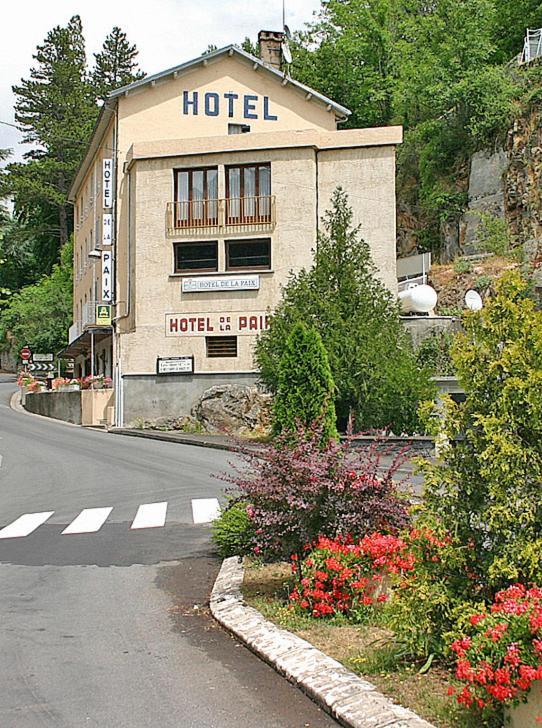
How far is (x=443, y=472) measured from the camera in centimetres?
573

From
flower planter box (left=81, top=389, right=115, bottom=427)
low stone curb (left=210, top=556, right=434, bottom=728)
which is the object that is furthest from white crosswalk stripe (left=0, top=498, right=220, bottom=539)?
flower planter box (left=81, top=389, right=115, bottom=427)

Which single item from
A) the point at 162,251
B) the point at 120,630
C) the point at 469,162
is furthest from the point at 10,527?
the point at 469,162

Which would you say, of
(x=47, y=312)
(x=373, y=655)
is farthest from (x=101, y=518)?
(x=47, y=312)

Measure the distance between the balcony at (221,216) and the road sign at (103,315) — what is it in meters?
4.43

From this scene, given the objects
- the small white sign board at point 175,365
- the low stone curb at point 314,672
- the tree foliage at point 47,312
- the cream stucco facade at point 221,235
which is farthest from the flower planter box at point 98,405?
the low stone curb at point 314,672

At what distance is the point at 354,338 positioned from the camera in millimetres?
27062

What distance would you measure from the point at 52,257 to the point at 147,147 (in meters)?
43.7

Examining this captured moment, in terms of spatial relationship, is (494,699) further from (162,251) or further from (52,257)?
(52,257)

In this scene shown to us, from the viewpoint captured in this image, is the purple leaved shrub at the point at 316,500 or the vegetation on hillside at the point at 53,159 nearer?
the purple leaved shrub at the point at 316,500

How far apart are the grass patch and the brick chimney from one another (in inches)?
1464

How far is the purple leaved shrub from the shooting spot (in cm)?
795

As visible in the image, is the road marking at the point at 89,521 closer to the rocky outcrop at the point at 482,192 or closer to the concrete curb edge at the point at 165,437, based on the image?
the concrete curb edge at the point at 165,437

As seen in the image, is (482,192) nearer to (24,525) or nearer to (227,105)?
(227,105)

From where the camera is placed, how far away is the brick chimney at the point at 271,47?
42.4m
